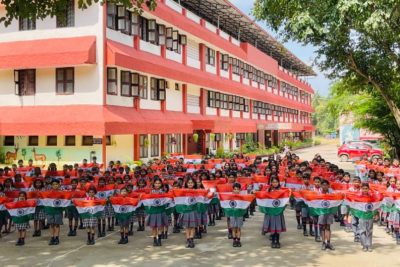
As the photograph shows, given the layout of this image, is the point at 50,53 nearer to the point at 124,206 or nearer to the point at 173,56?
the point at 173,56

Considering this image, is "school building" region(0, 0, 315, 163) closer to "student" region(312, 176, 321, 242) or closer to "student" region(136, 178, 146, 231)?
"student" region(136, 178, 146, 231)

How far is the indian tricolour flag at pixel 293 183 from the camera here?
14302mm

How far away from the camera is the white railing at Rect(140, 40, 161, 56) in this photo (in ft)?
87.9

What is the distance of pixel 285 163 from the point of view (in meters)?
21.1

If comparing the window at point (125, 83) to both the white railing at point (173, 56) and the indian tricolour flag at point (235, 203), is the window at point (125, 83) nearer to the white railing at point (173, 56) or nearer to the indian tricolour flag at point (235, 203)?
the white railing at point (173, 56)

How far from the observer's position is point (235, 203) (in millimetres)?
10750

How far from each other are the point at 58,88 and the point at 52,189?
42.5ft

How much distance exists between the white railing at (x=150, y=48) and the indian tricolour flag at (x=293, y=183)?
14.9 meters

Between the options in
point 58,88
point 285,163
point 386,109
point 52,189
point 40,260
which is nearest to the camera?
point 40,260

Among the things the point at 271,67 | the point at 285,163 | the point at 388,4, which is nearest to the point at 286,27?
the point at 388,4

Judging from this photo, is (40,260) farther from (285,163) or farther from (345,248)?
(285,163)

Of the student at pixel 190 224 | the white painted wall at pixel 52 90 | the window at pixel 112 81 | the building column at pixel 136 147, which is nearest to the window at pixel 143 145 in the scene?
the building column at pixel 136 147

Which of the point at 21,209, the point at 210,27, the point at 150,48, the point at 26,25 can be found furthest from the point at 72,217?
the point at 210,27

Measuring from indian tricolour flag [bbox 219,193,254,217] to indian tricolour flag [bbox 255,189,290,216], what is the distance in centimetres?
26
